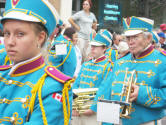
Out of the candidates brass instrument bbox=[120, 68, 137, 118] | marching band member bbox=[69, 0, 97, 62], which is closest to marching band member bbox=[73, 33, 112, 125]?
brass instrument bbox=[120, 68, 137, 118]

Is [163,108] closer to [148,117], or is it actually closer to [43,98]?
[148,117]

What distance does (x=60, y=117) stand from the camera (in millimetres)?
2088

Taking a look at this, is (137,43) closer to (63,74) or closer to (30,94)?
(63,74)

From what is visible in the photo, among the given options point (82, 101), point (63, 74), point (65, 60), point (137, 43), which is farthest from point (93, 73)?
point (63, 74)

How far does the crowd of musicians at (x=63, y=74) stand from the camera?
2.09 metres

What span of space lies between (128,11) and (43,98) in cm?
1582

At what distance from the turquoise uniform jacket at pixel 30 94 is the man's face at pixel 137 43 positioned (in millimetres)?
1980

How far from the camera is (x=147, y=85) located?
3898 millimetres

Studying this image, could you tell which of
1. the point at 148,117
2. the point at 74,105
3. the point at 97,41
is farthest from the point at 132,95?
the point at 97,41

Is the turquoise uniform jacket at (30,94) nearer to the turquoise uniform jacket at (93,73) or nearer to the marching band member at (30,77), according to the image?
the marching band member at (30,77)

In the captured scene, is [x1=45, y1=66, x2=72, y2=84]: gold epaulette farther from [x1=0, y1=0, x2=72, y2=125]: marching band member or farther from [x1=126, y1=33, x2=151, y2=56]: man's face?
[x1=126, y1=33, x2=151, y2=56]: man's face

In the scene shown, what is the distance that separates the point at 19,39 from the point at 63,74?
389mm

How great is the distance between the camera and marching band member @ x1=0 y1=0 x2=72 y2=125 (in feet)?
6.77

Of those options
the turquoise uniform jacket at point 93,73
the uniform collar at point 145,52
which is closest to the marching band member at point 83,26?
the turquoise uniform jacket at point 93,73
